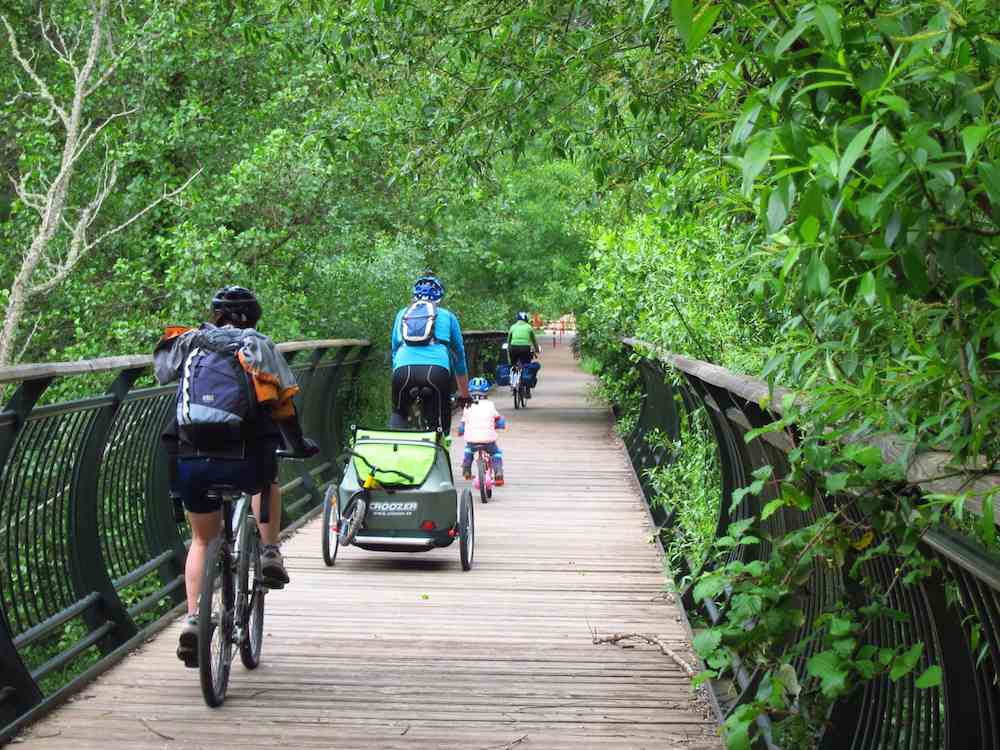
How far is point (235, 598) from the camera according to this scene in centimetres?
582

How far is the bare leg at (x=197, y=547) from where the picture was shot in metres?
5.61

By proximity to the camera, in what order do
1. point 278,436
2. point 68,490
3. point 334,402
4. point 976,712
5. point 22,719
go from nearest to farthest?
point 976,712 < point 22,719 < point 278,436 < point 68,490 < point 334,402

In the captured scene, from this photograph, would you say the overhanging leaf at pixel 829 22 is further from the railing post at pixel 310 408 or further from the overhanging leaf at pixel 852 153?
the railing post at pixel 310 408

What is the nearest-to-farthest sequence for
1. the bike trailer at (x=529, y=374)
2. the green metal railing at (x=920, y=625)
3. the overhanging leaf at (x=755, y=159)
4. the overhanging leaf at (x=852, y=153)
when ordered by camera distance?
the overhanging leaf at (x=852, y=153) → the overhanging leaf at (x=755, y=159) → the green metal railing at (x=920, y=625) → the bike trailer at (x=529, y=374)

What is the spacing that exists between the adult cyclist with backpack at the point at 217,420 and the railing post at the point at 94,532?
937mm

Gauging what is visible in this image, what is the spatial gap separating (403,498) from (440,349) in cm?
236

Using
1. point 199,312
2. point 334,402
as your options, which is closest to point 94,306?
point 199,312

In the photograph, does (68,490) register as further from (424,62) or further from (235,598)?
(424,62)

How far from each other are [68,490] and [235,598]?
1109 millimetres

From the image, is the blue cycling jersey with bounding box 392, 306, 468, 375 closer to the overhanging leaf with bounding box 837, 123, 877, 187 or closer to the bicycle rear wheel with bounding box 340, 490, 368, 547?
the bicycle rear wheel with bounding box 340, 490, 368, 547

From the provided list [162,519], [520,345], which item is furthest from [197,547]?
[520,345]

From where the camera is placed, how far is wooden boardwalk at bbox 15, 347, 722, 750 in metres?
5.27

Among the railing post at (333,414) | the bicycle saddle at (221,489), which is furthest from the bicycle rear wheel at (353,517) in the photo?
the railing post at (333,414)

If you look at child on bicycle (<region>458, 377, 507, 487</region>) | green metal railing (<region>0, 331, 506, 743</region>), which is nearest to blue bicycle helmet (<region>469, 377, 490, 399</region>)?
child on bicycle (<region>458, 377, 507, 487</region>)
